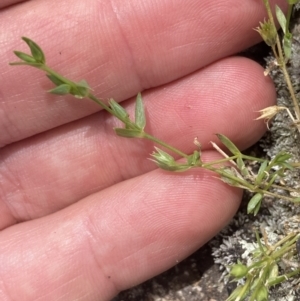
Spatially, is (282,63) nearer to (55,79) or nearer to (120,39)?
(120,39)

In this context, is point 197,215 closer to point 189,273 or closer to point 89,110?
point 189,273

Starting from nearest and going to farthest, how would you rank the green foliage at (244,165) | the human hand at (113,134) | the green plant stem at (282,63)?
the green foliage at (244,165) → the green plant stem at (282,63) → the human hand at (113,134)

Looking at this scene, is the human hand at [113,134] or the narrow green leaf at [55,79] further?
the human hand at [113,134]

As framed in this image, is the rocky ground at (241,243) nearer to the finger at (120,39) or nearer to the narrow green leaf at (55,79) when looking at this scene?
the finger at (120,39)

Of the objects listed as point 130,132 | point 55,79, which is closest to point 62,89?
point 55,79

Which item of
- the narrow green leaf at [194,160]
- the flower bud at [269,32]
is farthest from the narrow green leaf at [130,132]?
the flower bud at [269,32]

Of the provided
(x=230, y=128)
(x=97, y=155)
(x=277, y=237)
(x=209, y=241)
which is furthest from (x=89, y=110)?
(x=277, y=237)

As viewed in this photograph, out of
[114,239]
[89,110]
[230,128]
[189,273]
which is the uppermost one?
[89,110]

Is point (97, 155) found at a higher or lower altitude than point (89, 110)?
lower
